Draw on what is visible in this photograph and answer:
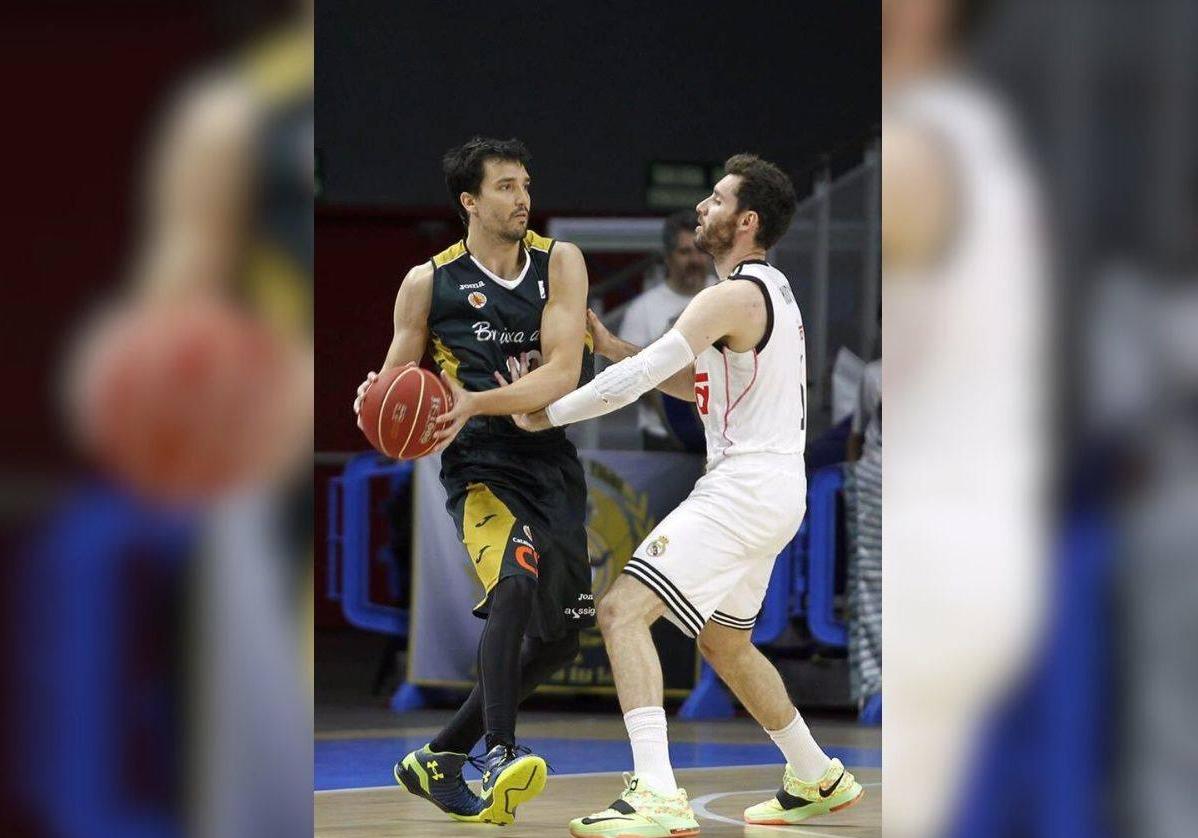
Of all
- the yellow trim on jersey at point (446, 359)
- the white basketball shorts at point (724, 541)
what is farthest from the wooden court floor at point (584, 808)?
the yellow trim on jersey at point (446, 359)

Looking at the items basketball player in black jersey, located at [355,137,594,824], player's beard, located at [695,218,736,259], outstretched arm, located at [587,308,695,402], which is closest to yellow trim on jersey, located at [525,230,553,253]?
basketball player in black jersey, located at [355,137,594,824]

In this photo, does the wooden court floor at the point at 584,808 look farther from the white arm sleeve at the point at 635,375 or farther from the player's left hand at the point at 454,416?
the white arm sleeve at the point at 635,375

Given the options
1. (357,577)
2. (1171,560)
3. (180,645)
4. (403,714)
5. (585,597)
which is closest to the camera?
(1171,560)

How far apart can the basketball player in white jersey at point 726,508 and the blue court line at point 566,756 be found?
171cm

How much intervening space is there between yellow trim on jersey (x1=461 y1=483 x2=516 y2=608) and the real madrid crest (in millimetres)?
466

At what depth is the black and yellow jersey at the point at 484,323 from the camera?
215 inches

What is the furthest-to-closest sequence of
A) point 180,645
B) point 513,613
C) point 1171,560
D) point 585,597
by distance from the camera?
point 585,597
point 513,613
point 180,645
point 1171,560

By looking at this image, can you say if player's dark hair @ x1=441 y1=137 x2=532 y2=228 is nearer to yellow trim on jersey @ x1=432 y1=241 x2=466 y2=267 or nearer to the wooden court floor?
yellow trim on jersey @ x1=432 y1=241 x2=466 y2=267

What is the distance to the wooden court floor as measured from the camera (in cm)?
517

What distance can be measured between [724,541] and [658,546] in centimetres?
20

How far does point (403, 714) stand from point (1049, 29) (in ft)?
25.2

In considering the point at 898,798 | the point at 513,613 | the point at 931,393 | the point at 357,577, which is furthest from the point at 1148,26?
the point at 357,577

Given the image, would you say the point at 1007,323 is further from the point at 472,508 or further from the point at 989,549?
the point at 472,508

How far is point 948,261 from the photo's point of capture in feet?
5.83
